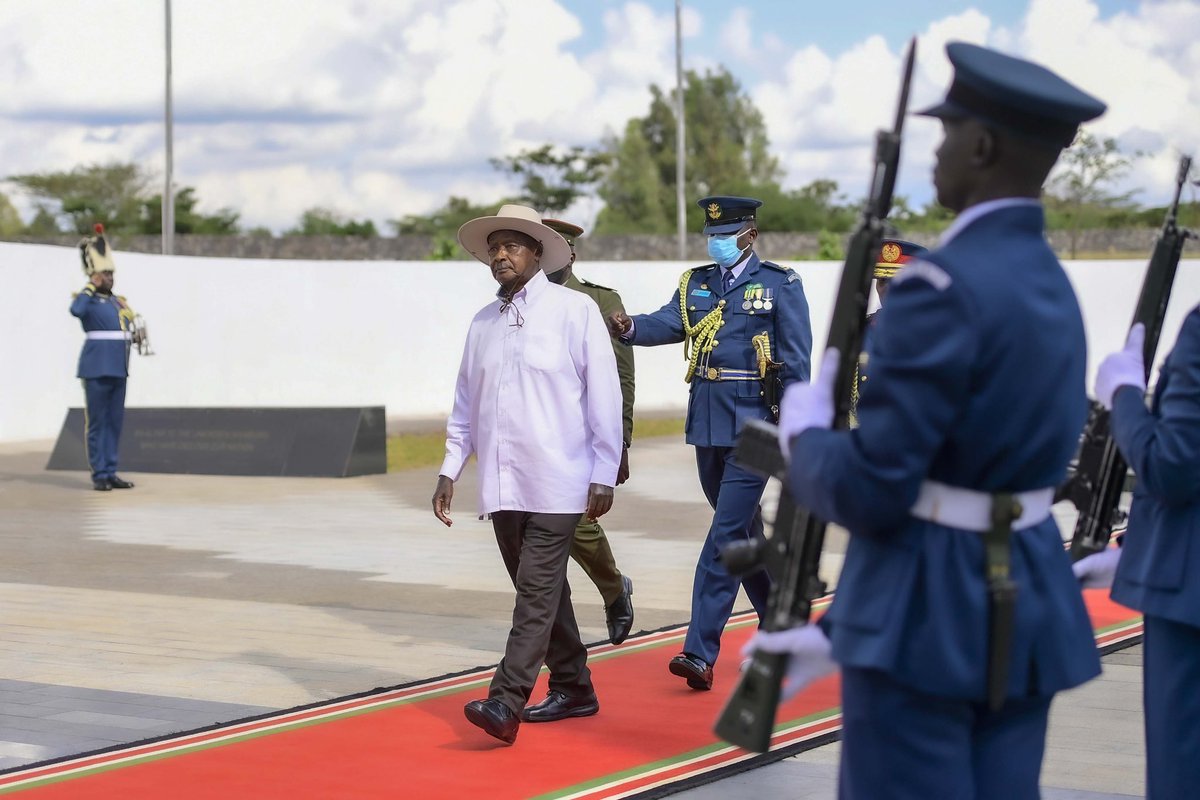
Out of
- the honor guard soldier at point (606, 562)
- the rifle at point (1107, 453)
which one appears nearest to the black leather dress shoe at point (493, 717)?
the honor guard soldier at point (606, 562)

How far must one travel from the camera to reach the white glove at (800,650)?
298cm

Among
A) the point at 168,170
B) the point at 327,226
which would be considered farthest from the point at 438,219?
the point at 168,170

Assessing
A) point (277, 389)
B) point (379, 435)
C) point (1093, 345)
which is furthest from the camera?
point (1093, 345)

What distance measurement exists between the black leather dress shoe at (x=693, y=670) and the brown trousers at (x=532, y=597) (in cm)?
63

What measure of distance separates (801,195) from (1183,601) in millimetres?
72621

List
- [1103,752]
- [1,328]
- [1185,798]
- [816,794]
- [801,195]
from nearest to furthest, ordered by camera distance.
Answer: [1185,798] → [816,794] → [1103,752] → [1,328] → [801,195]

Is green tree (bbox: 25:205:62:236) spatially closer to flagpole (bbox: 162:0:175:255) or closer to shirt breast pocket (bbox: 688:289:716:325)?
flagpole (bbox: 162:0:175:255)

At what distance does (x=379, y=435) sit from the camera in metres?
17.6

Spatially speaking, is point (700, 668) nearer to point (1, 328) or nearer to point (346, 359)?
point (1, 328)

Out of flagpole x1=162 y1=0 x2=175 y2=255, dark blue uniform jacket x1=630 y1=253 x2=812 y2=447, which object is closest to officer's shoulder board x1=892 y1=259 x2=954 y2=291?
dark blue uniform jacket x1=630 y1=253 x2=812 y2=447

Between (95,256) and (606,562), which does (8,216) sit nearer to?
(95,256)

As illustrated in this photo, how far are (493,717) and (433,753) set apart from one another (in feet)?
0.82

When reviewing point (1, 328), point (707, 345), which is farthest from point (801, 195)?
point (707, 345)

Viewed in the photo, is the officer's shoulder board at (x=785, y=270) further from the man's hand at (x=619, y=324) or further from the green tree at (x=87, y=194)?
the green tree at (x=87, y=194)
